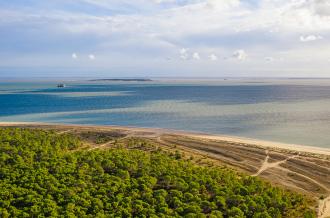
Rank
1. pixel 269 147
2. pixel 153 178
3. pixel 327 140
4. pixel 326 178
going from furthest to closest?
pixel 327 140 → pixel 269 147 → pixel 326 178 → pixel 153 178

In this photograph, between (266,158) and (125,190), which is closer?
(125,190)

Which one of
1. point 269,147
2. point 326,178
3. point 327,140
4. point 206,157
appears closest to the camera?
point 326,178

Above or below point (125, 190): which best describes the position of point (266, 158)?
below

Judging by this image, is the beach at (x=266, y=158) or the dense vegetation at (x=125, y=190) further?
the beach at (x=266, y=158)

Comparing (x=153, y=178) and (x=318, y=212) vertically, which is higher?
(x=153, y=178)

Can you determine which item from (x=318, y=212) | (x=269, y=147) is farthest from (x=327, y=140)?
(x=318, y=212)

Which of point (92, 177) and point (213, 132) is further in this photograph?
point (213, 132)

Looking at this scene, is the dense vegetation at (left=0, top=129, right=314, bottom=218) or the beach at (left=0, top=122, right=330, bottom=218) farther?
the beach at (left=0, top=122, right=330, bottom=218)

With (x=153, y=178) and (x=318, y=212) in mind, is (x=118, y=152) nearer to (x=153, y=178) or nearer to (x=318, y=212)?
(x=153, y=178)
